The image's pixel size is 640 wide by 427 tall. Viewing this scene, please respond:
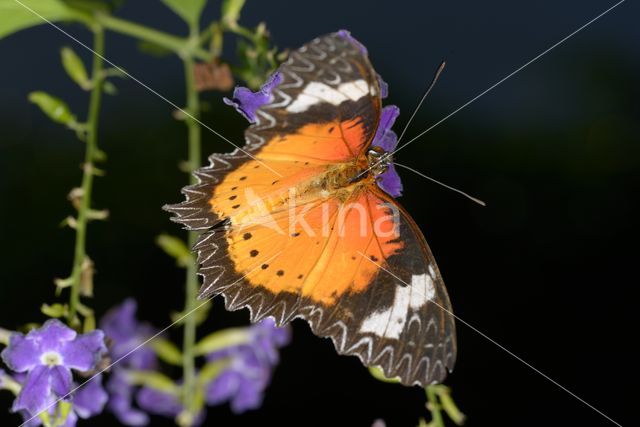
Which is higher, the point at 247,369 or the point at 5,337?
the point at 5,337

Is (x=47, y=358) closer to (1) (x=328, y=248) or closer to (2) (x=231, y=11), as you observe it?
(1) (x=328, y=248)

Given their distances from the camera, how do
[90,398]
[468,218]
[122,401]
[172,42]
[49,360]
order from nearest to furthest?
[49,360] < [90,398] < [172,42] < [122,401] < [468,218]

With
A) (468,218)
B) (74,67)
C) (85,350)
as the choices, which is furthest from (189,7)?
(468,218)

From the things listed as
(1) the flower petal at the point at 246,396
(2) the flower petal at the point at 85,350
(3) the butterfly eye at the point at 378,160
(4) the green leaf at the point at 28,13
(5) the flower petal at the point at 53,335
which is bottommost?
(1) the flower petal at the point at 246,396

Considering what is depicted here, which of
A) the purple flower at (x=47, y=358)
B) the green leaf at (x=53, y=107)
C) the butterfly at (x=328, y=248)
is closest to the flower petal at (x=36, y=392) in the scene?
the purple flower at (x=47, y=358)

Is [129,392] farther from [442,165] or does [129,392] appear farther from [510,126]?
[510,126]

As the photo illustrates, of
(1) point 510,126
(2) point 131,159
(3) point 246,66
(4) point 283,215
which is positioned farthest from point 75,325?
(1) point 510,126

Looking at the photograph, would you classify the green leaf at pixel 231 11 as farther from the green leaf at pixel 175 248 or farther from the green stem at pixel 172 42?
the green leaf at pixel 175 248

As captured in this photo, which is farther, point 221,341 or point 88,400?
point 221,341
